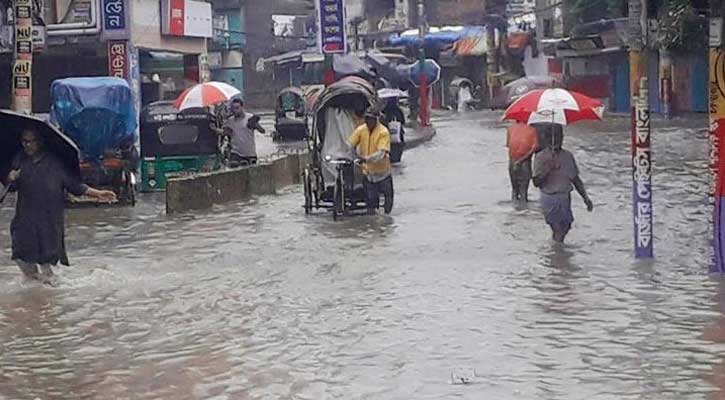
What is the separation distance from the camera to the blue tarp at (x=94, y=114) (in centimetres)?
2238

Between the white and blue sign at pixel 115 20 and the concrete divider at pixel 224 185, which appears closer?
the concrete divider at pixel 224 185

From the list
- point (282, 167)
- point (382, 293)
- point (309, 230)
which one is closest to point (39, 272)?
point (382, 293)

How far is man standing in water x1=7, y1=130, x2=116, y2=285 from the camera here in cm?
1355

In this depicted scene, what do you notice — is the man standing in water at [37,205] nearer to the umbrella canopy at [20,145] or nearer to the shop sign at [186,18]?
the umbrella canopy at [20,145]

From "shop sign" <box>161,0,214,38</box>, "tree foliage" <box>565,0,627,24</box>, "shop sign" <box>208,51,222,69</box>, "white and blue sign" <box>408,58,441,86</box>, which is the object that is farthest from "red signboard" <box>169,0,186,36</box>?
"shop sign" <box>208,51,222,69</box>

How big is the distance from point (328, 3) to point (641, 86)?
70.7ft

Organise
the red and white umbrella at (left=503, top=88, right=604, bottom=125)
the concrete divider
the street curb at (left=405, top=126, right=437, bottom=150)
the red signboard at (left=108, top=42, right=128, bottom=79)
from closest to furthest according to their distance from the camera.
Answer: the red and white umbrella at (left=503, top=88, right=604, bottom=125) < the concrete divider < the red signboard at (left=108, top=42, right=128, bottom=79) < the street curb at (left=405, top=126, right=437, bottom=150)

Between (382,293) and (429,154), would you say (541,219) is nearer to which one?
(382,293)

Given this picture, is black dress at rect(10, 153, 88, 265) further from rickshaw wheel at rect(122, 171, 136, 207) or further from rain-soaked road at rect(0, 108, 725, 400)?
rickshaw wheel at rect(122, 171, 136, 207)

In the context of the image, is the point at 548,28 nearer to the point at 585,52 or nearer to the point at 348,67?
the point at 585,52

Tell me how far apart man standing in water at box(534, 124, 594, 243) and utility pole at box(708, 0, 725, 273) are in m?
2.36

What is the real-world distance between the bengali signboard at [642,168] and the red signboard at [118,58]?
1603 centimetres

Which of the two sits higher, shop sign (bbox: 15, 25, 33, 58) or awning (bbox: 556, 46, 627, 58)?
awning (bbox: 556, 46, 627, 58)

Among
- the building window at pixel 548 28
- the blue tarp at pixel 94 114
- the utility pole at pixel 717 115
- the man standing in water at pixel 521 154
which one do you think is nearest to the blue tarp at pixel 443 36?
the building window at pixel 548 28
